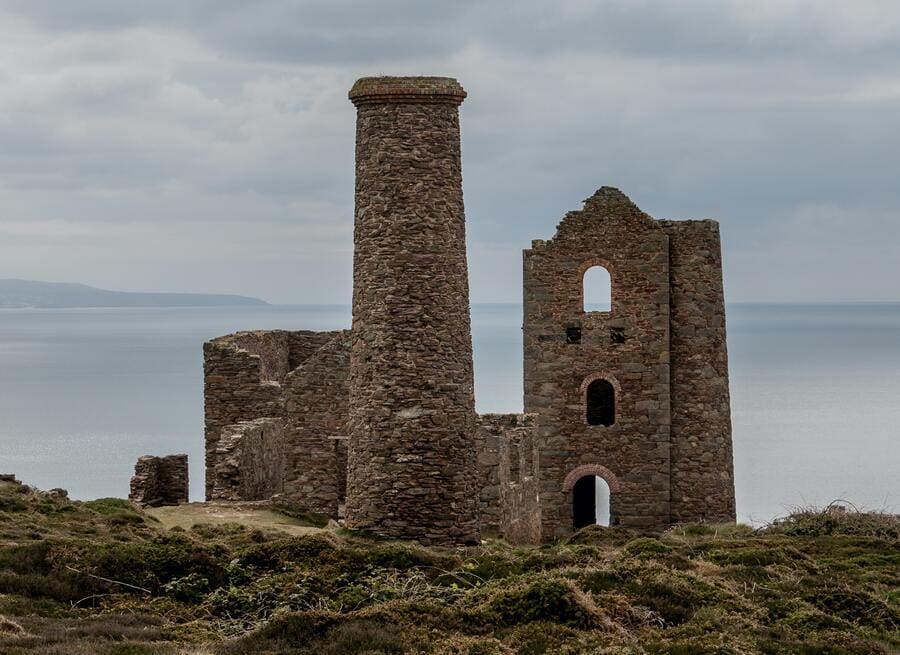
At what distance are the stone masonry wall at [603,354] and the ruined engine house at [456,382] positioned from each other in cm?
5

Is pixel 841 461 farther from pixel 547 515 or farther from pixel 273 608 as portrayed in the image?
pixel 273 608

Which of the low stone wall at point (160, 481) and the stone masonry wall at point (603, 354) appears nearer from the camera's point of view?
the low stone wall at point (160, 481)

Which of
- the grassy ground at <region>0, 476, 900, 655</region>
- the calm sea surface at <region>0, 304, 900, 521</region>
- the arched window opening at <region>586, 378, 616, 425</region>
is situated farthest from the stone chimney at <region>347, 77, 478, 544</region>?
the arched window opening at <region>586, 378, 616, 425</region>

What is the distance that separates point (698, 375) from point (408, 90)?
1863cm

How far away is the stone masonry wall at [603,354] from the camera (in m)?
39.8

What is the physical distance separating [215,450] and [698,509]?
15.2 m

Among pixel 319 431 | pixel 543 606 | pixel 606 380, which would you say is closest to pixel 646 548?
pixel 543 606

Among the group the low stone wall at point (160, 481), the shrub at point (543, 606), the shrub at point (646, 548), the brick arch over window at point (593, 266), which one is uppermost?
the brick arch over window at point (593, 266)

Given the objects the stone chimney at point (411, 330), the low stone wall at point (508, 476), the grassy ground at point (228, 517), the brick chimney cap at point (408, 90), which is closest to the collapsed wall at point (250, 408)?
the grassy ground at point (228, 517)

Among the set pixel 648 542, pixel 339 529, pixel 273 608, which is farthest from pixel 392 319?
pixel 273 608

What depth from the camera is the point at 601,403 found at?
40.8 meters

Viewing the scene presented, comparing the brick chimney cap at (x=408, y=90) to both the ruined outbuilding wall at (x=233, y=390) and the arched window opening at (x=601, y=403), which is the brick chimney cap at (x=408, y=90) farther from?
the arched window opening at (x=601, y=403)

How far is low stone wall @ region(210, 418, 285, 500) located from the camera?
92.5 ft

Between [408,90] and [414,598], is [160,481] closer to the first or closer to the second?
[408,90]
